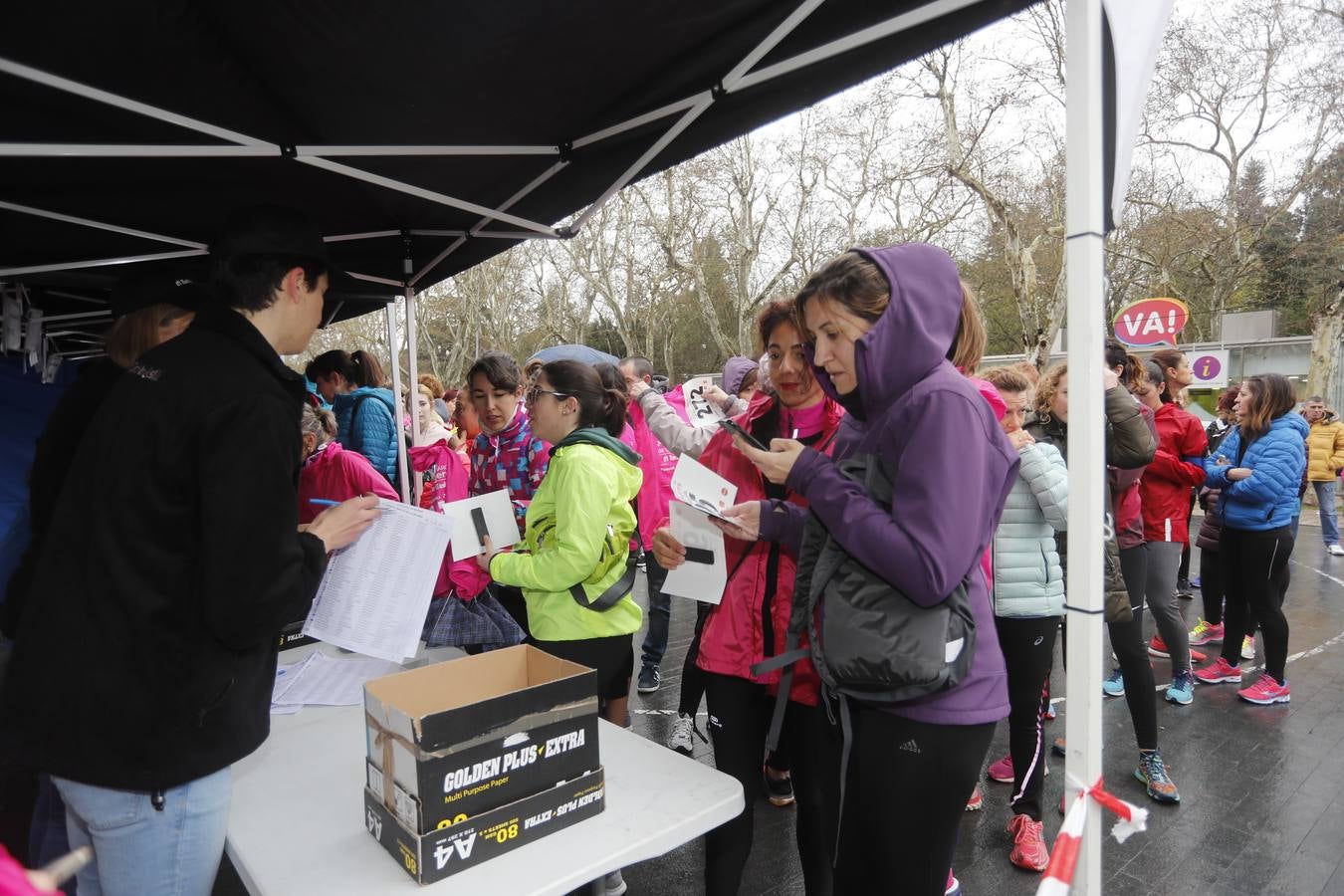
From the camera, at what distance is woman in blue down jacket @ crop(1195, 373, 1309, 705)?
15.3ft

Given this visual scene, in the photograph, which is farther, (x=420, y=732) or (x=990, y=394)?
(x=990, y=394)

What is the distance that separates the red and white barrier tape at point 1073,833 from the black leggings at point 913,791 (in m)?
0.18

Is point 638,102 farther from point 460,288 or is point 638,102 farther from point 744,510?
point 460,288

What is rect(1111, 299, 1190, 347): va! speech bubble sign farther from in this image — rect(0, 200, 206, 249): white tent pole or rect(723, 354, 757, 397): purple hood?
rect(0, 200, 206, 249): white tent pole

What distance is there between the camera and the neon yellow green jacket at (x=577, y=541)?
7.91 feet

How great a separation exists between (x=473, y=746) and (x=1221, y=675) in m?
5.53

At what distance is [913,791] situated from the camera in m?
1.50

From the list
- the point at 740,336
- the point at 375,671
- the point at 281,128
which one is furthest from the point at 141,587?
the point at 740,336

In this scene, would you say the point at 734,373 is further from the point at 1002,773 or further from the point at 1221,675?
the point at 1221,675

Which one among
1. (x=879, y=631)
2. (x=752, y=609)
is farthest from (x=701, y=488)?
(x=879, y=631)

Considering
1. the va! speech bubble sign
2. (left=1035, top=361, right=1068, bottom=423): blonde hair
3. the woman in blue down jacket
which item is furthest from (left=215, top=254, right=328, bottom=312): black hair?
the va! speech bubble sign

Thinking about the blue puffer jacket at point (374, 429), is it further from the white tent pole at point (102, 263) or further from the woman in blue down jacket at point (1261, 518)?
the woman in blue down jacket at point (1261, 518)

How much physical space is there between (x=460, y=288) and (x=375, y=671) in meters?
28.9

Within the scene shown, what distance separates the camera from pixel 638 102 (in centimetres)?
245
